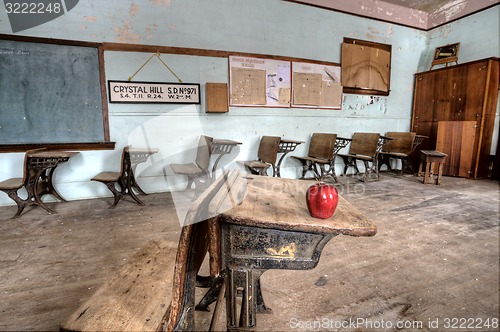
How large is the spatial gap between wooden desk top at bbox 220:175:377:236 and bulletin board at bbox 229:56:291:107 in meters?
3.53

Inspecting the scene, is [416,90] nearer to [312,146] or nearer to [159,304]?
[312,146]

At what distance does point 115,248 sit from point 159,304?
4.87 feet

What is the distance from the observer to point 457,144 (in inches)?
204

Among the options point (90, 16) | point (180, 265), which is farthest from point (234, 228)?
point (90, 16)

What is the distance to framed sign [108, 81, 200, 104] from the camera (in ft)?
12.4

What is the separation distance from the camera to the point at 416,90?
5.97 meters

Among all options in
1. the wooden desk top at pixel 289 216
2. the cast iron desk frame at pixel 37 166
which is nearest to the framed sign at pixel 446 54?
the wooden desk top at pixel 289 216

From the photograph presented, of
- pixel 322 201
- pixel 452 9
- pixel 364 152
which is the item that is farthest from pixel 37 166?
pixel 452 9

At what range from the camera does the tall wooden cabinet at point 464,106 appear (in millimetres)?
4891

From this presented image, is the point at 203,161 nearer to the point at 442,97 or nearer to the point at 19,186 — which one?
the point at 19,186

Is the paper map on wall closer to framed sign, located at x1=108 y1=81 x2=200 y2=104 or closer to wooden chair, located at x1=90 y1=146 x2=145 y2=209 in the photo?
framed sign, located at x1=108 y1=81 x2=200 y2=104

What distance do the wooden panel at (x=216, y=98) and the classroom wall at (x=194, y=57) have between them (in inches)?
5.5

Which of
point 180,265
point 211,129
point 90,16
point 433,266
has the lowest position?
point 433,266

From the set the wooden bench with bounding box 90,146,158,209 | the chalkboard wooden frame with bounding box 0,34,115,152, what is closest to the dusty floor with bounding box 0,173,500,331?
the wooden bench with bounding box 90,146,158,209
